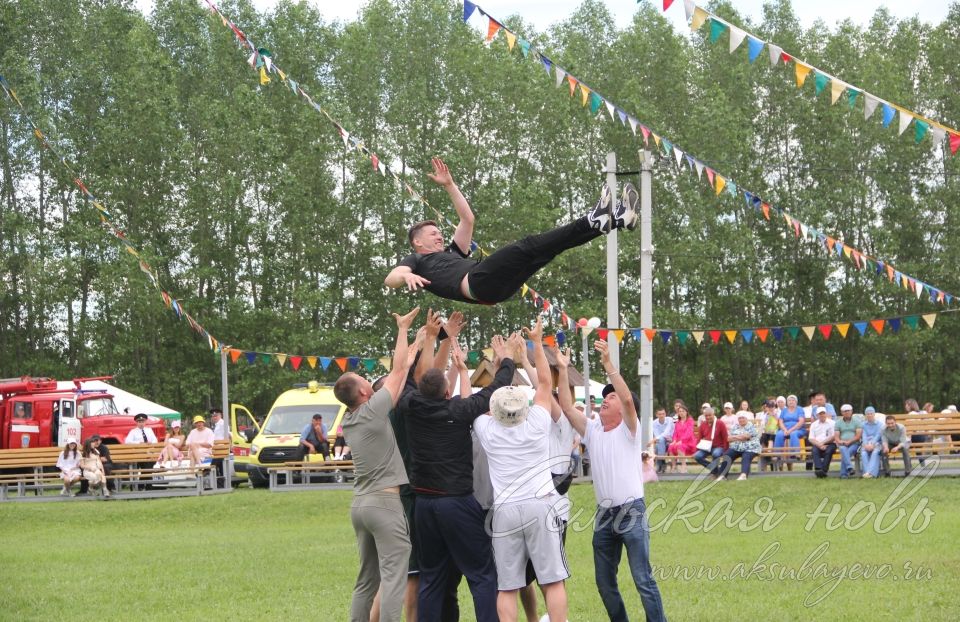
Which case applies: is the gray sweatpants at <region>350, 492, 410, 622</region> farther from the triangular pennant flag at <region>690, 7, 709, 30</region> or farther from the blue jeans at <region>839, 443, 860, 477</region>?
the blue jeans at <region>839, 443, 860, 477</region>

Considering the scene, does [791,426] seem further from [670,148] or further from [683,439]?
[670,148]

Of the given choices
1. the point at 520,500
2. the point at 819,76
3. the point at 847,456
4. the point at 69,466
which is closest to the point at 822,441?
the point at 847,456

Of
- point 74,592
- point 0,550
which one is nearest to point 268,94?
point 0,550

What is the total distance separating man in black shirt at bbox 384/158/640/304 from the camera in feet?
23.2

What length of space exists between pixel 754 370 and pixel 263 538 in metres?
28.7

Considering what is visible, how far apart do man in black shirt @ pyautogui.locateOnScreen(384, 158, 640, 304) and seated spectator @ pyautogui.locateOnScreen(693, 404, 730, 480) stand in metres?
11.8

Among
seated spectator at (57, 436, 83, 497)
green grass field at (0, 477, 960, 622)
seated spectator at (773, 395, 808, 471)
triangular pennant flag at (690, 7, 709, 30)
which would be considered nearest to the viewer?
green grass field at (0, 477, 960, 622)

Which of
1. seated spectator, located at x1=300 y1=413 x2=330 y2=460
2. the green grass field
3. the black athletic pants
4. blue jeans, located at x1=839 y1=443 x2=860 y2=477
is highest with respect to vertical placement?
the black athletic pants

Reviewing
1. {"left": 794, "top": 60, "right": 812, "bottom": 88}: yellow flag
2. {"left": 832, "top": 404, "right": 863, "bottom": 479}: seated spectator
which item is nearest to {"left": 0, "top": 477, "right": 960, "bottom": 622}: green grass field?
{"left": 832, "top": 404, "right": 863, "bottom": 479}: seated spectator

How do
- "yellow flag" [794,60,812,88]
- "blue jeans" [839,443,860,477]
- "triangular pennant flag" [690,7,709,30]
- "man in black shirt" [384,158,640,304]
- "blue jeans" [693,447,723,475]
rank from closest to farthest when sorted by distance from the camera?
"man in black shirt" [384,158,640,304] < "triangular pennant flag" [690,7,709,30] < "yellow flag" [794,60,812,88] < "blue jeans" [839,443,860,477] < "blue jeans" [693,447,723,475]

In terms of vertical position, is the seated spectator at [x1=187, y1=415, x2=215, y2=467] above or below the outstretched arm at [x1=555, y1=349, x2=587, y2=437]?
below

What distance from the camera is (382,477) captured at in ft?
23.6

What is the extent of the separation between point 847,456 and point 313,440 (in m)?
9.48

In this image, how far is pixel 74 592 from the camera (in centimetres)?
1107
